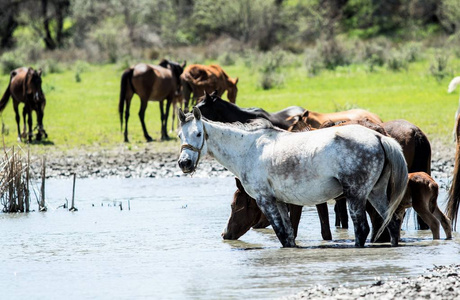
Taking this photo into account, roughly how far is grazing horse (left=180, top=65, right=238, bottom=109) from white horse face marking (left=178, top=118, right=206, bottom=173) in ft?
45.5

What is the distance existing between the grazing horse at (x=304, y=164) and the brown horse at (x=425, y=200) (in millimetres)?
322

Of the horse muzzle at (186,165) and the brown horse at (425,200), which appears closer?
the horse muzzle at (186,165)

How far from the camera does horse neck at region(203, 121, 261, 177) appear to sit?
344 inches

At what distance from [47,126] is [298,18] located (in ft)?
101

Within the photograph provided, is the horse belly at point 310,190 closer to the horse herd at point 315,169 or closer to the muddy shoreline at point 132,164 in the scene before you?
the horse herd at point 315,169

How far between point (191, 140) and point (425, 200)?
2.57 meters

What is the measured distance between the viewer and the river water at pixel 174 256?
693cm

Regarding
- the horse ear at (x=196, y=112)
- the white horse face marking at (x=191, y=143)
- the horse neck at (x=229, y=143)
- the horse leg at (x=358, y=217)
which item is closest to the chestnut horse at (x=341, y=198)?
the horse leg at (x=358, y=217)

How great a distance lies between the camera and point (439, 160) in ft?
52.6

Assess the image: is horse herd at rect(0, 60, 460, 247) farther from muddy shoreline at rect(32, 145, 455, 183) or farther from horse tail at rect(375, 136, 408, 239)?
muddy shoreline at rect(32, 145, 455, 183)

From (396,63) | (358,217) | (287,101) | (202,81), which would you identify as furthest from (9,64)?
(358,217)

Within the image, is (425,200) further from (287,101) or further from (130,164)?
(287,101)

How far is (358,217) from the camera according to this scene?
8.26 m

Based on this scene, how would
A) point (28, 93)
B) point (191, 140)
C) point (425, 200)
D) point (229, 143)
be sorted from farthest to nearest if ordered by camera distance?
point (28, 93)
point (425, 200)
point (229, 143)
point (191, 140)
